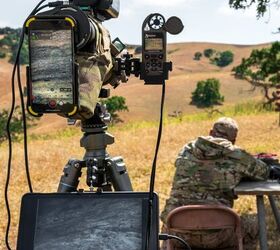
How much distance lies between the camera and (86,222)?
2389 millimetres

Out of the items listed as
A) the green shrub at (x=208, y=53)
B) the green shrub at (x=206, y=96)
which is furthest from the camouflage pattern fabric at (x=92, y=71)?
the green shrub at (x=208, y=53)

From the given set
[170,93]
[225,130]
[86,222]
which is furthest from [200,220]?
[170,93]

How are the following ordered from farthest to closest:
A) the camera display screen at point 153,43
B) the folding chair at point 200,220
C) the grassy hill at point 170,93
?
the grassy hill at point 170,93
the folding chair at point 200,220
the camera display screen at point 153,43

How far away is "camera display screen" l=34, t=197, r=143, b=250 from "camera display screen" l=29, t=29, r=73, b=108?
1.36ft

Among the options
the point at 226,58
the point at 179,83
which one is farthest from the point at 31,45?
the point at 226,58

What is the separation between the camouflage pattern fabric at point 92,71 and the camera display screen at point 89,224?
1.20 ft

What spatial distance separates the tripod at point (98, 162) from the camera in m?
3.04

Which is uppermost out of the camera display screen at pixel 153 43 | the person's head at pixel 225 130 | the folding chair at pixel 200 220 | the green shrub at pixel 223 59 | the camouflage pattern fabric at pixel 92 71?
the camera display screen at pixel 153 43

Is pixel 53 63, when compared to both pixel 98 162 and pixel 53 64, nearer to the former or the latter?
pixel 53 64

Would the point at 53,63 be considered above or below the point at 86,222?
above

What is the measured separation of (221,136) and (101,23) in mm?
2135

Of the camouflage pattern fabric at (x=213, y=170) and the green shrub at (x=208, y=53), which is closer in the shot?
the camouflage pattern fabric at (x=213, y=170)

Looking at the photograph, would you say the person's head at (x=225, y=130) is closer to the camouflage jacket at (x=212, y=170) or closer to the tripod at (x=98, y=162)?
the camouflage jacket at (x=212, y=170)

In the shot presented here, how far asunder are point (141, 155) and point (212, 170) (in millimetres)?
7862
